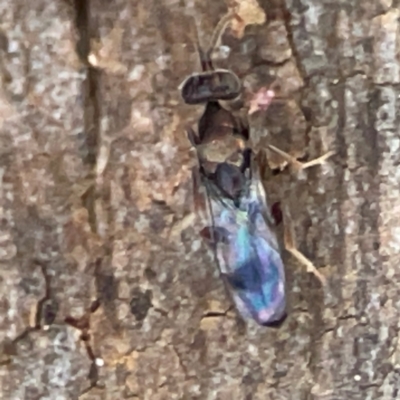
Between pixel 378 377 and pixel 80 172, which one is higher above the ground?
pixel 80 172

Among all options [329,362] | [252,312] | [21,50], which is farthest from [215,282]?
[21,50]

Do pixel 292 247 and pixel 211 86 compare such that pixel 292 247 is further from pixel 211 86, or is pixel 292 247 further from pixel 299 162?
pixel 211 86

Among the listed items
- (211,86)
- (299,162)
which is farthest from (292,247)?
(211,86)

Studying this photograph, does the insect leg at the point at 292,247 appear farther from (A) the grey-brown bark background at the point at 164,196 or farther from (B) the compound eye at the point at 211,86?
(B) the compound eye at the point at 211,86

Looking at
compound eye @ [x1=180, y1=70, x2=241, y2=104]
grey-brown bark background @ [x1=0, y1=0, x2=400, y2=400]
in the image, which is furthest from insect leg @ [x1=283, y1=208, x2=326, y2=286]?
compound eye @ [x1=180, y1=70, x2=241, y2=104]

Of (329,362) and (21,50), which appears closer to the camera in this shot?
(21,50)

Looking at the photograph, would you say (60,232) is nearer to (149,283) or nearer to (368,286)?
(149,283)

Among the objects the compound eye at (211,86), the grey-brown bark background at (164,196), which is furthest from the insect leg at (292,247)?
the compound eye at (211,86)
